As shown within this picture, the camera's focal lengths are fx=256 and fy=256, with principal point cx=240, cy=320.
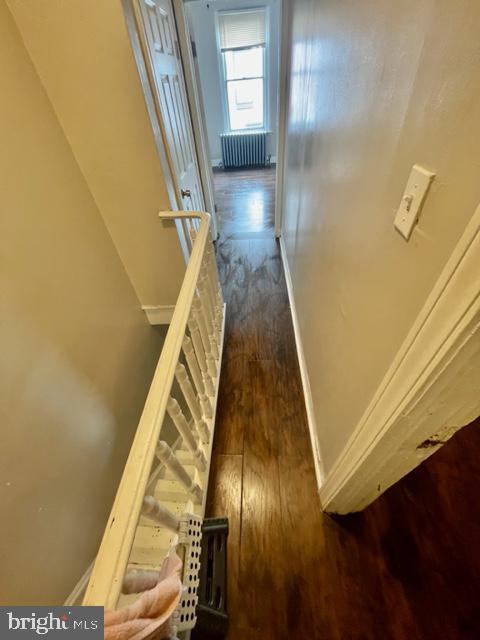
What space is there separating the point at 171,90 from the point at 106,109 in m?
0.61

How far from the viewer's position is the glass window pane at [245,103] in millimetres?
4199

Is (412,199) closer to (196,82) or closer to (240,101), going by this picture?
(196,82)

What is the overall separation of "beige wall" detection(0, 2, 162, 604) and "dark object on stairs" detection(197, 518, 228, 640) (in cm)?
61

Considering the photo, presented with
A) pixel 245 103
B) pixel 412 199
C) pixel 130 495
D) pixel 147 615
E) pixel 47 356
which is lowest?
pixel 47 356

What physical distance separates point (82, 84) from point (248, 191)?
3081 mm

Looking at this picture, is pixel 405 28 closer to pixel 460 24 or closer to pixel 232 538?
pixel 460 24

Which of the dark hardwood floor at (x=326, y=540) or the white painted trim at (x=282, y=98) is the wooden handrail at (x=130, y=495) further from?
the white painted trim at (x=282, y=98)

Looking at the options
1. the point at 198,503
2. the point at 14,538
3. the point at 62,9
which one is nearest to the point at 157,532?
the point at 198,503

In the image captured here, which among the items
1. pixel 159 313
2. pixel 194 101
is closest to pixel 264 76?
pixel 194 101

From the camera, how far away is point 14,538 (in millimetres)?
880

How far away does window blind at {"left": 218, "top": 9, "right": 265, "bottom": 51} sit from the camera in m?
3.66

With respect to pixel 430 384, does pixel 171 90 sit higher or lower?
higher

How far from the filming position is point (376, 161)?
0.54 m

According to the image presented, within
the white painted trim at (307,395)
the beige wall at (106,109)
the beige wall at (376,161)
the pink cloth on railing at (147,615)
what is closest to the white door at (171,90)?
the beige wall at (106,109)
